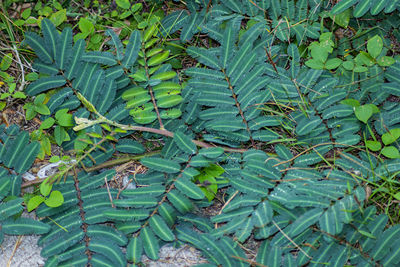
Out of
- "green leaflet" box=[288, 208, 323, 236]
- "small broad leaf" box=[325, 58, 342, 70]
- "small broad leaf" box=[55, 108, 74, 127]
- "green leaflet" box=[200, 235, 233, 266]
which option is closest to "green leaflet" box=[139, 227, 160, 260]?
"green leaflet" box=[200, 235, 233, 266]

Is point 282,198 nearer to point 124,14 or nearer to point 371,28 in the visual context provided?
point 371,28

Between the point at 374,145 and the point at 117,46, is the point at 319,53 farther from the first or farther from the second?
the point at 117,46

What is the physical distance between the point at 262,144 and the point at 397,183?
82 cm

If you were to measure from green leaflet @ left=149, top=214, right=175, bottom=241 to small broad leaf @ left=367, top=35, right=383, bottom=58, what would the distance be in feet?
5.52

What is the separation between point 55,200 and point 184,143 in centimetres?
82

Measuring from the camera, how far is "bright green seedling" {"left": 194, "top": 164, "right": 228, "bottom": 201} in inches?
103

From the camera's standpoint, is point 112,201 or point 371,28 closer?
point 112,201

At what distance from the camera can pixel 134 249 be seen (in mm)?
2445

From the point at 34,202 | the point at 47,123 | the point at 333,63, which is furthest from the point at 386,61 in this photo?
the point at 34,202

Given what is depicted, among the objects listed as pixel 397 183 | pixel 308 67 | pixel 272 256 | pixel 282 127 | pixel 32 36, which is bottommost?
pixel 272 256

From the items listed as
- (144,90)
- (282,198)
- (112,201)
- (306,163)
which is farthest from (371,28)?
(112,201)

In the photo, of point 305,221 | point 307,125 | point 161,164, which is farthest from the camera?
point 307,125

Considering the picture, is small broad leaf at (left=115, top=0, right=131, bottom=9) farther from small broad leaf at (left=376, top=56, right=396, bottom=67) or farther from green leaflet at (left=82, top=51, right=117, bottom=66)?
small broad leaf at (left=376, top=56, right=396, bottom=67)

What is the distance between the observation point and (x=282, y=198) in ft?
8.09
